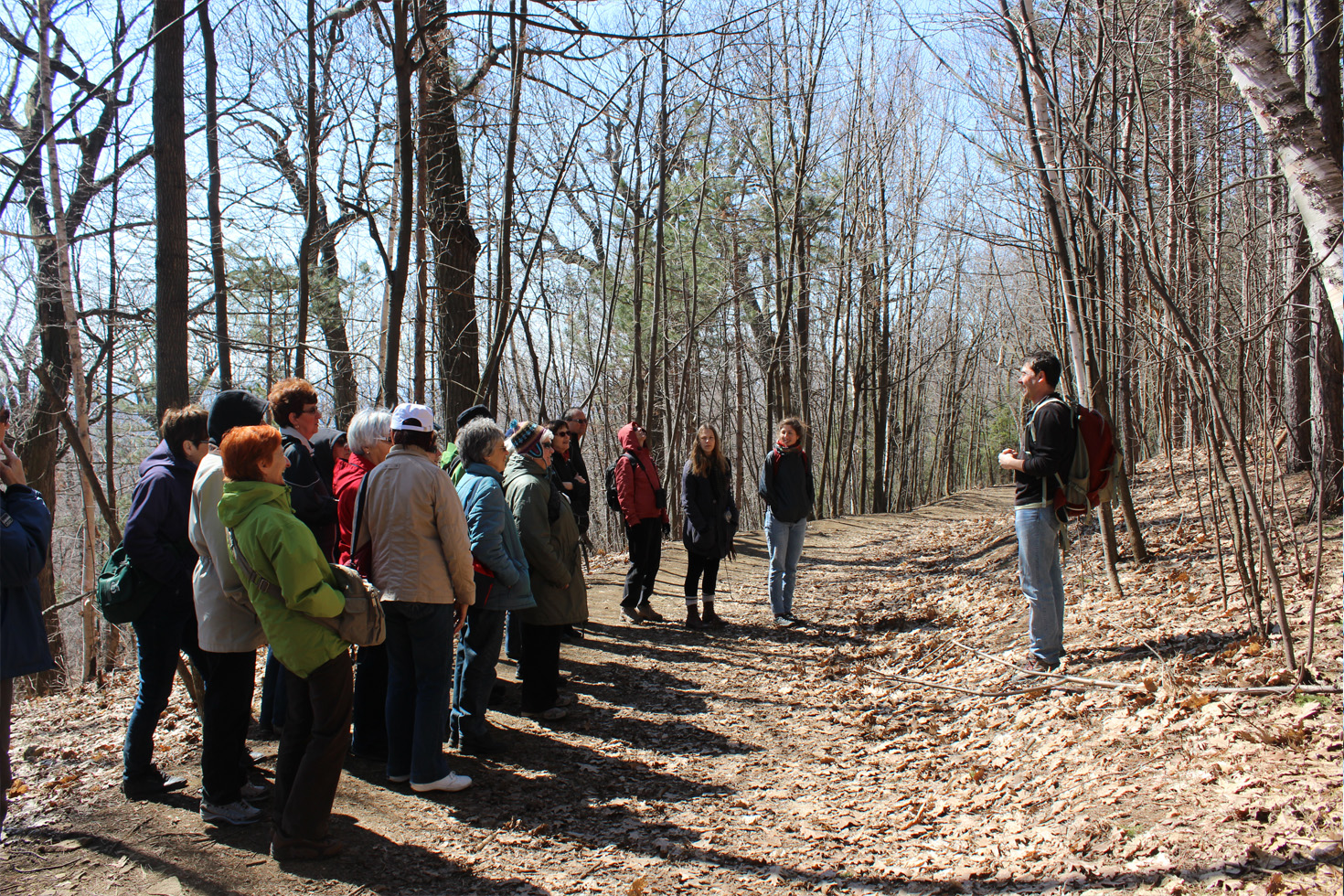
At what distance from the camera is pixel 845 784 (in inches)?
175

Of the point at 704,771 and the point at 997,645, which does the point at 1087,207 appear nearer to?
the point at 997,645

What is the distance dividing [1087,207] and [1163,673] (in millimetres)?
3854

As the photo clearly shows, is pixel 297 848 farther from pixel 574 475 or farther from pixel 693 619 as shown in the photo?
pixel 693 619

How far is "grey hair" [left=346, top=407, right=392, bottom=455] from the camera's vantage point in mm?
4523

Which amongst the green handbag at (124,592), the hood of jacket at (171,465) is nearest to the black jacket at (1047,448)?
the hood of jacket at (171,465)

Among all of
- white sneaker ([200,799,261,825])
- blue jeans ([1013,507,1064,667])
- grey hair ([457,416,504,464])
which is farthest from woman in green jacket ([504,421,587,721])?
blue jeans ([1013,507,1064,667])

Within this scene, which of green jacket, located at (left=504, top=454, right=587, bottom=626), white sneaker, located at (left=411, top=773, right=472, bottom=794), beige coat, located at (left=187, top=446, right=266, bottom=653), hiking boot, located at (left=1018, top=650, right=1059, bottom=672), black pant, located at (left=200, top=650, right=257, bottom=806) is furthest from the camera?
hiking boot, located at (left=1018, top=650, right=1059, bottom=672)

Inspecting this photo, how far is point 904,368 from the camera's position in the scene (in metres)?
26.1

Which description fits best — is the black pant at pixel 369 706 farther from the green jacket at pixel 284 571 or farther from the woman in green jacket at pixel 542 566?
the green jacket at pixel 284 571

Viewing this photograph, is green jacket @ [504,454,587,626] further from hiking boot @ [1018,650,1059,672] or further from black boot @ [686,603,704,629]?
hiking boot @ [1018,650,1059,672]

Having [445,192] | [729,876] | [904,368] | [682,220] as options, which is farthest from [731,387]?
[729,876]

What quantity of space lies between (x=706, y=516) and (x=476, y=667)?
11.5ft

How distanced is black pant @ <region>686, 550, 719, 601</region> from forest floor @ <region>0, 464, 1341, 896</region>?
1080mm

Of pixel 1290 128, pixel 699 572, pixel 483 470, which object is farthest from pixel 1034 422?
pixel 699 572
